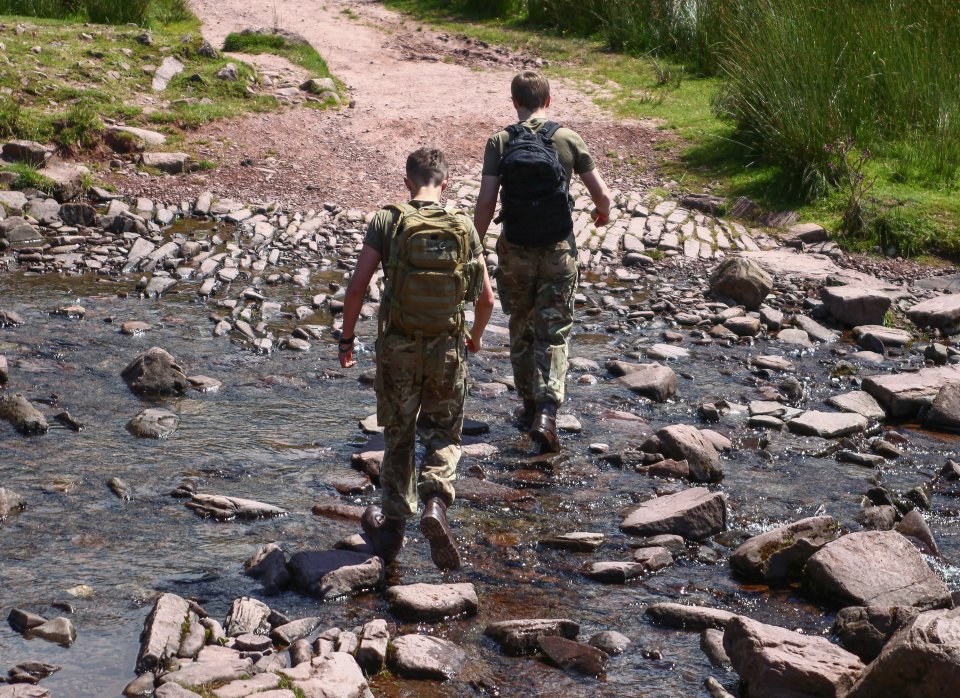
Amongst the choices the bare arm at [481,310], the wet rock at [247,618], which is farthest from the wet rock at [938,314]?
the wet rock at [247,618]

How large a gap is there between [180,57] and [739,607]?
40.0 feet

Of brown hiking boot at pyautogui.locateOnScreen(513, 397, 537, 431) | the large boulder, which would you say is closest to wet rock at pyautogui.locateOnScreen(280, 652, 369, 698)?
brown hiking boot at pyautogui.locateOnScreen(513, 397, 537, 431)

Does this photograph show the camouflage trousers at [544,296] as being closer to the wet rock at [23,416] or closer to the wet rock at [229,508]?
the wet rock at [229,508]

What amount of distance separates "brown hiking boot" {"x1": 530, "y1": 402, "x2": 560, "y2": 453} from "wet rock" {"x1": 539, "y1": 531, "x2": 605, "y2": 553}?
3.74ft

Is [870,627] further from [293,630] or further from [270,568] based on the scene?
[270,568]

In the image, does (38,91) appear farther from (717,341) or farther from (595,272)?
(717,341)

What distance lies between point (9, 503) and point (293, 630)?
1922 mm

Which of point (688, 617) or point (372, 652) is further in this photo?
point (688, 617)

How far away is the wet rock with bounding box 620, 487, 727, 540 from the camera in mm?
5820

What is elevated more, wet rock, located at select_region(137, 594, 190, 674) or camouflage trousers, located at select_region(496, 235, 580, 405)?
camouflage trousers, located at select_region(496, 235, 580, 405)

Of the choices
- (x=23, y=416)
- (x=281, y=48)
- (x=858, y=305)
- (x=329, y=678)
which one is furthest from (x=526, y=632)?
(x=281, y=48)

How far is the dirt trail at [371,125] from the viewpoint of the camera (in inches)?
509

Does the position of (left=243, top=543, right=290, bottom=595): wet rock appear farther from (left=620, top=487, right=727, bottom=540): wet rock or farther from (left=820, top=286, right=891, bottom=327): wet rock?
(left=820, top=286, right=891, bottom=327): wet rock

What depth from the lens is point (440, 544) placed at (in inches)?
205
